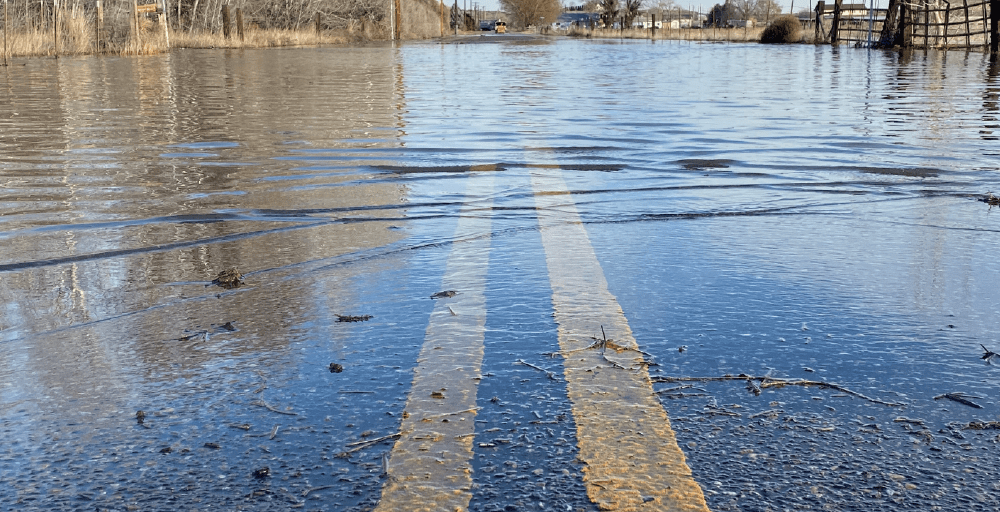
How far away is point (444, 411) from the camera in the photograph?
2.23 m

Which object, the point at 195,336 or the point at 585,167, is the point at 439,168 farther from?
the point at 195,336

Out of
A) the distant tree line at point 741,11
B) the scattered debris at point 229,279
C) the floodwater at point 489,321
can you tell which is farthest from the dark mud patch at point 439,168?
the distant tree line at point 741,11

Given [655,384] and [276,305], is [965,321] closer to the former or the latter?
[655,384]

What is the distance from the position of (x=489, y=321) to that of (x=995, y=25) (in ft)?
91.0

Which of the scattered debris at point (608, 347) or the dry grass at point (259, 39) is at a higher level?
the dry grass at point (259, 39)

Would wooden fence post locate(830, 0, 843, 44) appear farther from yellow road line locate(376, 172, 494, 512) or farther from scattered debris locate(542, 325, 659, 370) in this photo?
scattered debris locate(542, 325, 659, 370)

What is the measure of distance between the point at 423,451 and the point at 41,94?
13.5m

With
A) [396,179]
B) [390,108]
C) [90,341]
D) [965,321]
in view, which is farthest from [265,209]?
[390,108]

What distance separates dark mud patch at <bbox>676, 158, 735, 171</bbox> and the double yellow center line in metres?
3.22

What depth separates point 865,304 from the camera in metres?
3.18

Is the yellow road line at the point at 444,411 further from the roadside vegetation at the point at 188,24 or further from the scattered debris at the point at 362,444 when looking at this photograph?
the roadside vegetation at the point at 188,24

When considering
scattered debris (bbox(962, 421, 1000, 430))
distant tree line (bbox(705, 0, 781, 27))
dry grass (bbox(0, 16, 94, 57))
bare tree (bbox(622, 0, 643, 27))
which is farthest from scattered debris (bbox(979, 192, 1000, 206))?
distant tree line (bbox(705, 0, 781, 27))

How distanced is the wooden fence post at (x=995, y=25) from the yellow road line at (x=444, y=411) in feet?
87.4

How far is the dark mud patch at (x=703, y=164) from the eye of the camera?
668 centimetres
